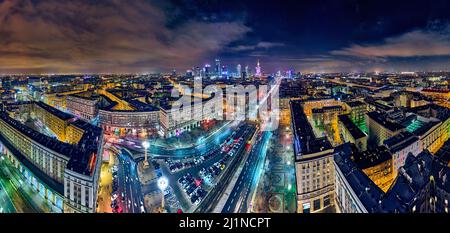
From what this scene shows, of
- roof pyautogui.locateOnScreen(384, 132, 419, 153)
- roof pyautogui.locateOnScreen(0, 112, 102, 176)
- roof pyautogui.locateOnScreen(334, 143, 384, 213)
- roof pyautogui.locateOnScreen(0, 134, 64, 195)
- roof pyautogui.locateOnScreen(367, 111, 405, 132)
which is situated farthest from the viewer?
roof pyautogui.locateOnScreen(367, 111, 405, 132)

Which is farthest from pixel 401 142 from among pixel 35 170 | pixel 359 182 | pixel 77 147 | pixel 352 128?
pixel 35 170

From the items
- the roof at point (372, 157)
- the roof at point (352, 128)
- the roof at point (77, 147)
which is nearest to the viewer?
the roof at point (77, 147)

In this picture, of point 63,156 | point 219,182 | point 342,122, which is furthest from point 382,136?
point 63,156

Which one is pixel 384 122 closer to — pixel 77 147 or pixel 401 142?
pixel 401 142

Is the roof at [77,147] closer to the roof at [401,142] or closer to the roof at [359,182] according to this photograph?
the roof at [359,182]

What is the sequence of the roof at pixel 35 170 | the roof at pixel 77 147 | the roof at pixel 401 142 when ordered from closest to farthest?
the roof at pixel 77 147 → the roof at pixel 35 170 → the roof at pixel 401 142

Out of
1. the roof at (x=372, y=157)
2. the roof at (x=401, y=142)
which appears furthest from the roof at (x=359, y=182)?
the roof at (x=401, y=142)

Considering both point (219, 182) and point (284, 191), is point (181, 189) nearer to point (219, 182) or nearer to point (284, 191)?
point (219, 182)

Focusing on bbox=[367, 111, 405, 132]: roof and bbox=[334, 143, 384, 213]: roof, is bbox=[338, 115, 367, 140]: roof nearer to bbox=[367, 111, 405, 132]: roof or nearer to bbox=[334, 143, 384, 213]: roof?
bbox=[367, 111, 405, 132]: roof

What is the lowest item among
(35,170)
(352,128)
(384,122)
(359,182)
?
(35,170)

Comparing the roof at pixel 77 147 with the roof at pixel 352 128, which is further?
the roof at pixel 352 128

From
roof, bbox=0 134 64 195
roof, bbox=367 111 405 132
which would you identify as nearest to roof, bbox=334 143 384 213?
roof, bbox=367 111 405 132
